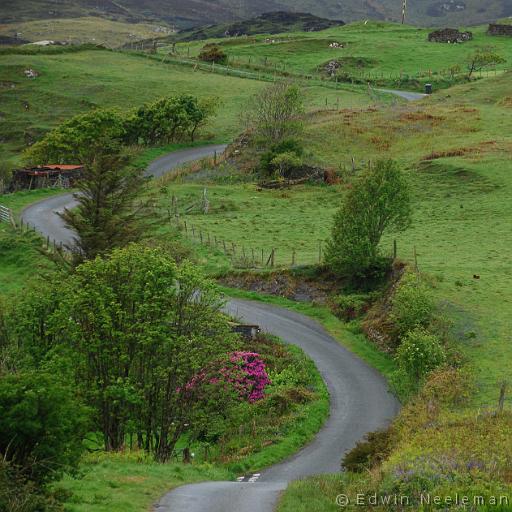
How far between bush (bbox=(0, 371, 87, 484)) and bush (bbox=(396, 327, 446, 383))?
744 inches

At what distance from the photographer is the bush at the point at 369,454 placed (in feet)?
83.5

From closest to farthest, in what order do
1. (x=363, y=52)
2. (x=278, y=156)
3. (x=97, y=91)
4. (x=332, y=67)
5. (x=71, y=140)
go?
(x=278, y=156) → (x=71, y=140) → (x=97, y=91) → (x=332, y=67) → (x=363, y=52)

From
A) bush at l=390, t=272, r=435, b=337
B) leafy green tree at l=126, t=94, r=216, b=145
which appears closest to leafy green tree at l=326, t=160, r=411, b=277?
bush at l=390, t=272, r=435, b=337

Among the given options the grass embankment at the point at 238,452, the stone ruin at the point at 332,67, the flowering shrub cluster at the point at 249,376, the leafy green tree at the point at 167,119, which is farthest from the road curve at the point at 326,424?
the stone ruin at the point at 332,67

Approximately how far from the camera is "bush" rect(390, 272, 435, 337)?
41.8 metres

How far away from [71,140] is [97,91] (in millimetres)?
36247

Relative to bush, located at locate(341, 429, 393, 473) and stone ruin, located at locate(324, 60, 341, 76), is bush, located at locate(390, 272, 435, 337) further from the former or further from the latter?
stone ruin, located at locate(324, 60, 341, 76)

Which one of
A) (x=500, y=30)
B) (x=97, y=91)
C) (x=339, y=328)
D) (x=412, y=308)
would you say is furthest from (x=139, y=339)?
(x=500, y=30)

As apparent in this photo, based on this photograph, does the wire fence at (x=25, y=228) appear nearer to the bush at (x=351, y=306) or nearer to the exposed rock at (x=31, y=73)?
the bush at (x=351, y=306)

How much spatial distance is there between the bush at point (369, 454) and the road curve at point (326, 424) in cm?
219

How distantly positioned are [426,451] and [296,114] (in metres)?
76.9

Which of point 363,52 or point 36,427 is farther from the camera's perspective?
point 363,52

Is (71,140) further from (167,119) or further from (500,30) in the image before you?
(500,30)

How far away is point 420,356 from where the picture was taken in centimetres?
3609
